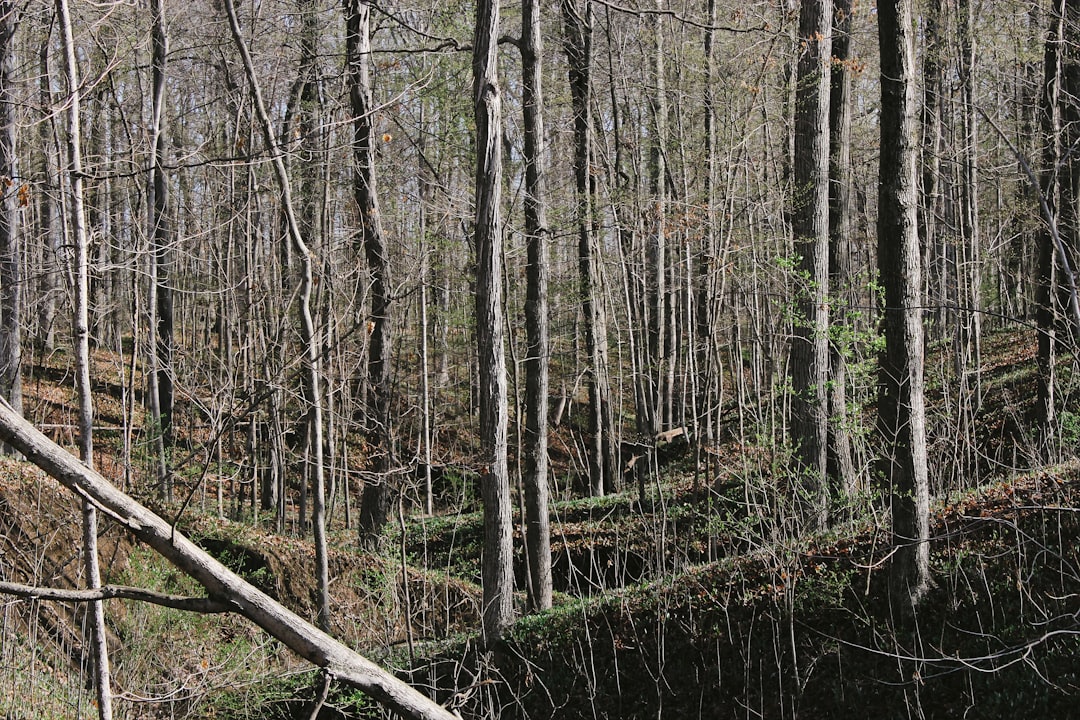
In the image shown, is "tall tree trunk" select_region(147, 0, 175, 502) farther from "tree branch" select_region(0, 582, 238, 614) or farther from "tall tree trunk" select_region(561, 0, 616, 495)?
"tree branch" select_region(0, 582, 238, 614)

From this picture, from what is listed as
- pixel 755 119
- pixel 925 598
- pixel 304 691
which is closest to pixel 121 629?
pixel 304 691

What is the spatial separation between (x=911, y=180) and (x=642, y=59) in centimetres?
1355


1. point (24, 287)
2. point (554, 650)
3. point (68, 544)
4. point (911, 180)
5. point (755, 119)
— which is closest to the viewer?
point (911, 180)

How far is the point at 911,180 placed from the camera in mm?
6684

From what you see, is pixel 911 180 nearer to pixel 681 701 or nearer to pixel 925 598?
pixel 925 598

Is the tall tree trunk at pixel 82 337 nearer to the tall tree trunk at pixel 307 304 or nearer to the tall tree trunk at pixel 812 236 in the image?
the tall tree trunk at pixel 307 304

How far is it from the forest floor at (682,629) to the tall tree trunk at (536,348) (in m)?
0.75

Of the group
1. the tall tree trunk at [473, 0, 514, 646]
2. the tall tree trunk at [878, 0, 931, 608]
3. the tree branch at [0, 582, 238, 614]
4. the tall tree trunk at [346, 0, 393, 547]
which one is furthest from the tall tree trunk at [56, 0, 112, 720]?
the tall tree trunk at [346, 0, 393, 547]

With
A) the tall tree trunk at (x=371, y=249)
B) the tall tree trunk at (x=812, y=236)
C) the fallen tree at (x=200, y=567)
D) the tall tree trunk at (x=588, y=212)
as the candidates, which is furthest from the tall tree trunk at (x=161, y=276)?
the fallen tree at (x=200, y=567)

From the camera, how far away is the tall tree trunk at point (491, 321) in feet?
29.2

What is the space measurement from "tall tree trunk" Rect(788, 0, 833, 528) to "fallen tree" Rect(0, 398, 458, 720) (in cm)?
839

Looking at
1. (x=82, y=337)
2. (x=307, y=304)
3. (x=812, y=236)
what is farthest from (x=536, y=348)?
(x=82, y=337)

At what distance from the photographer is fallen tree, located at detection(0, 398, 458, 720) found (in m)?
2.12

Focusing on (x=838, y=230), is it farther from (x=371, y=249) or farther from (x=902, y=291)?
(x=371, y=249)
